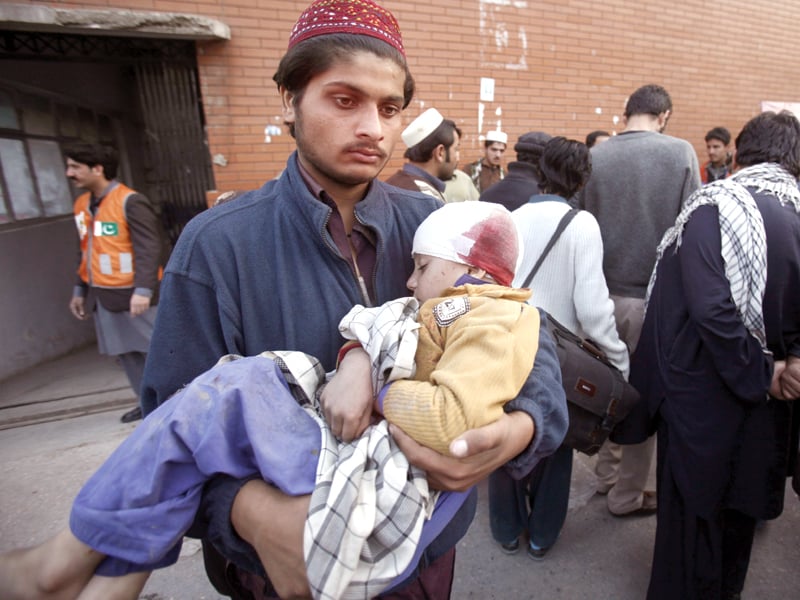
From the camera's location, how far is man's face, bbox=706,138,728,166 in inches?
232

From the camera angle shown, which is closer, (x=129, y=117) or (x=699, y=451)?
(x=699, y=451)

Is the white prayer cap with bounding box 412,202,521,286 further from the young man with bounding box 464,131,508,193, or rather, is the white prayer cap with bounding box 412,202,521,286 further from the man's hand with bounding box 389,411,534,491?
the young man with bounding box 464,131,508,193

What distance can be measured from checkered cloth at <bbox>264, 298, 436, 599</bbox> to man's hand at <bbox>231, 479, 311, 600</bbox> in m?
0.04

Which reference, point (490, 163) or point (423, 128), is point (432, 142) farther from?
point (490, 163)

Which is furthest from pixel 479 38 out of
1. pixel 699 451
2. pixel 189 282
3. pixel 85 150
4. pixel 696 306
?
pixel 189 282

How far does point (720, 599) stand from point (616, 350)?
3.94 ft

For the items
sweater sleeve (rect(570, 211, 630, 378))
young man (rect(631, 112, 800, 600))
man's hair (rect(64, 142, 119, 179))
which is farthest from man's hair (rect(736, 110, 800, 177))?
man's hair (rect(64, 142, 119, 179))

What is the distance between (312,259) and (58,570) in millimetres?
A: 878

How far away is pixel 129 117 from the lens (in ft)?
25.0

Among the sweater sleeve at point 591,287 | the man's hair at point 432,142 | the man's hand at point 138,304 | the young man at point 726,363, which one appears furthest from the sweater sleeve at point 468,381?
the man's hand at point 138,304

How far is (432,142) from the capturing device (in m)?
3.52

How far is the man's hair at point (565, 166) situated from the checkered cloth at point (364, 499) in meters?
1.85

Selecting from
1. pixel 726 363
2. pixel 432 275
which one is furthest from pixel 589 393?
pixel 432 275

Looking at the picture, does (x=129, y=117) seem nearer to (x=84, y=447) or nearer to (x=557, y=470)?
(x=84, y=447)
